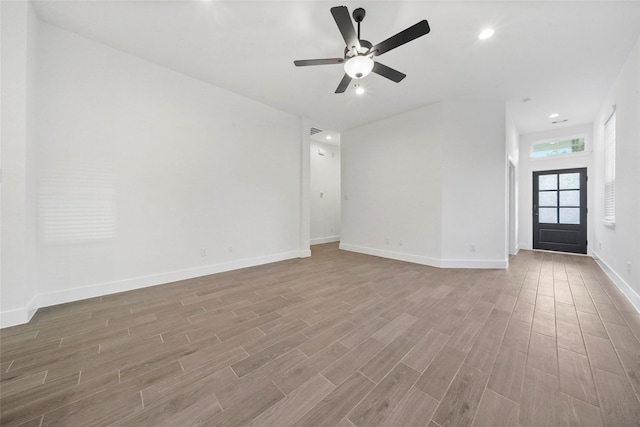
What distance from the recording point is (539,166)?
230 inches

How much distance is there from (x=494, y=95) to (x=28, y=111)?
6239 mm

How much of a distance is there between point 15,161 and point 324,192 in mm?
5753

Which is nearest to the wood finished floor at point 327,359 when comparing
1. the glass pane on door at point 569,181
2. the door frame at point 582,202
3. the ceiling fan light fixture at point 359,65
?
the ceiling fan light fixture at point 359,65

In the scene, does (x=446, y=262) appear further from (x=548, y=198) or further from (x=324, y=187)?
(x=548, y=198)

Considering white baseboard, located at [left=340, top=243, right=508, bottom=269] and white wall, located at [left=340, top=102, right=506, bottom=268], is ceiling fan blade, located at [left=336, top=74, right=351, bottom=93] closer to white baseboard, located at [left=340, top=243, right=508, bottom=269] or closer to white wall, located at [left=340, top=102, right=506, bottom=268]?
white wall, located at [left=340, top=102, right=506, bottom=268]

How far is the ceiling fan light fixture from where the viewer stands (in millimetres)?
2209

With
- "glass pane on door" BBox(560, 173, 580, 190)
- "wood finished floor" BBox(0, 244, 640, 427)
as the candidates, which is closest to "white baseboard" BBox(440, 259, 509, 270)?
"wood finished floor" BBox(0, 244, 640, 427)

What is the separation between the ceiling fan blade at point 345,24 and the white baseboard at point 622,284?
13.8ft

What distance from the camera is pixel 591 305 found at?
8.48ft

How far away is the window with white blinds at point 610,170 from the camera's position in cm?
352

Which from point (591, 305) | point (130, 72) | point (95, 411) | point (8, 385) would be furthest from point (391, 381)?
point (130, 72)

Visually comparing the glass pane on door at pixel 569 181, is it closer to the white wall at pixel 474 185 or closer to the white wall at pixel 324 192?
the white wall at pixel 474 185

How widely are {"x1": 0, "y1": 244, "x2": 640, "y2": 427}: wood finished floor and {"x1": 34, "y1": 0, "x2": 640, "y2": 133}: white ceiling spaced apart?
121 inches

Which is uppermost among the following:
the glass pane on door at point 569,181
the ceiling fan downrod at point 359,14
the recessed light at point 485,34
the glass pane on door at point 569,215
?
the recessed light at point 485,34
